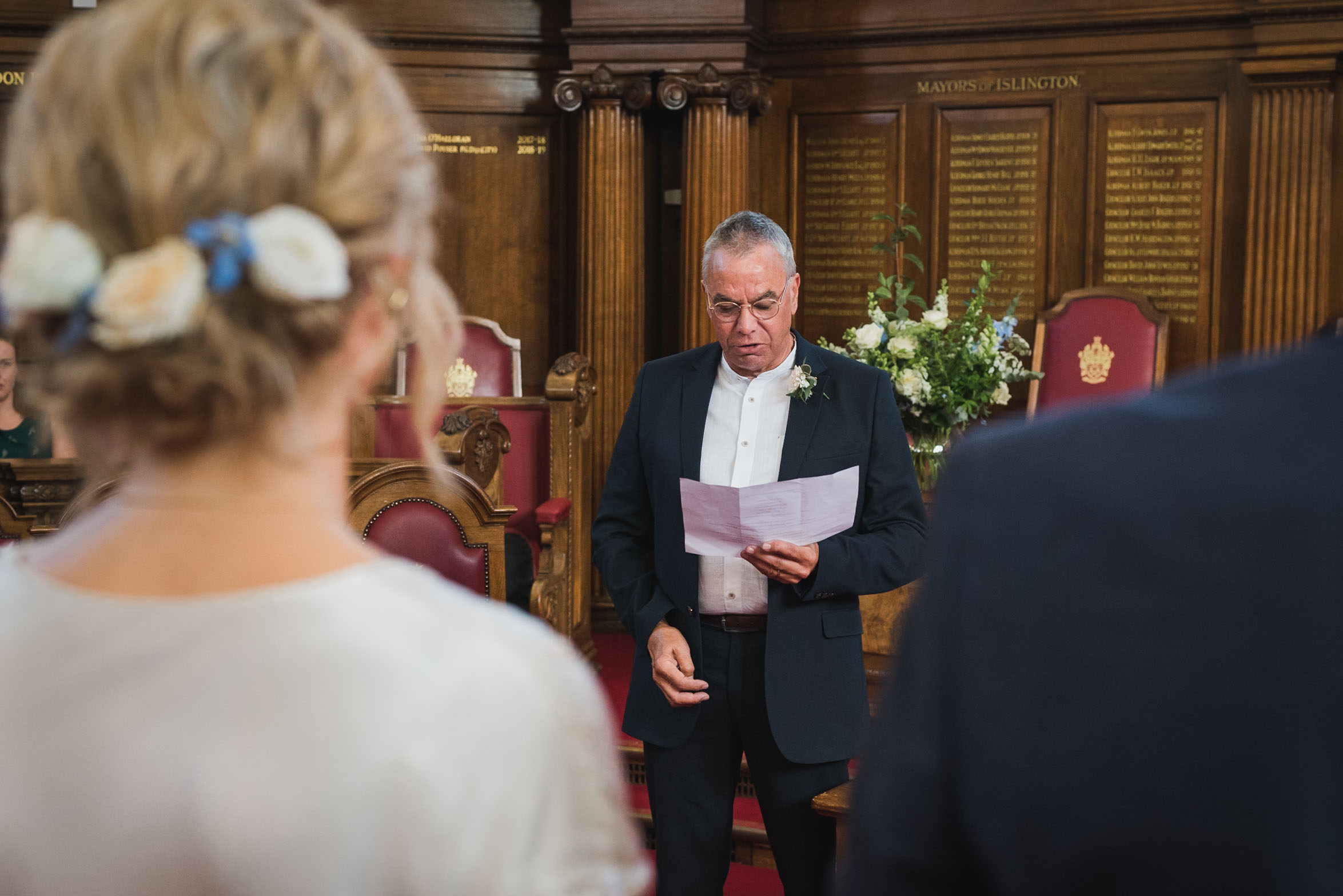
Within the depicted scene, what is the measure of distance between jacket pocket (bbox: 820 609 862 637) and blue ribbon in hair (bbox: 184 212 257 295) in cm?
187

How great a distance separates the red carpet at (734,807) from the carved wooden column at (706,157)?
70.5 inches

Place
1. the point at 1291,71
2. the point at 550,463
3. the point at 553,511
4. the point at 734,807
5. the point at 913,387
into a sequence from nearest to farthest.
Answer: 1. the point at 734,807
2. the point at 913,387
3. the point at 553,511
4. the point at 550,463
5. the point at 1291,71

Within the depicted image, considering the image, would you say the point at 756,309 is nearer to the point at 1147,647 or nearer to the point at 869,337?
the point at 869,337

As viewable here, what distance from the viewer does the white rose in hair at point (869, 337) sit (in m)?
4.24

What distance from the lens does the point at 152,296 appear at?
0.76 meters

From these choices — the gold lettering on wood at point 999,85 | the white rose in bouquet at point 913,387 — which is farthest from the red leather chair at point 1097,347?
the white rose in bouquet at point 913,387

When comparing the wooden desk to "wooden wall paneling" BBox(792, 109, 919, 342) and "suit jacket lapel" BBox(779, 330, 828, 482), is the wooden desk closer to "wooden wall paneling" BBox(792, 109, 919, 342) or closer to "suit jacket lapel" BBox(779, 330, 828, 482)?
"suit jacket lapel" BBox(779, 330, 828, 482)

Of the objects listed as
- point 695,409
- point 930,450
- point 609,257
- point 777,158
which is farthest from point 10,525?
point 777,158

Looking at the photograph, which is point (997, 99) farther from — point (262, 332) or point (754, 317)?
point (262, 332)

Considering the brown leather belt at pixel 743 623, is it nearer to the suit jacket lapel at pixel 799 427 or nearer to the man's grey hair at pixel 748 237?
the suit jacket lapel at pixel 799 427

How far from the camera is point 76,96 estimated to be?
0.80 metres

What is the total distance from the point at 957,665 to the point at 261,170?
1.70 feet

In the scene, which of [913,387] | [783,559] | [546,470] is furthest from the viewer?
[546,470]

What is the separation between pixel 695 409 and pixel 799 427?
233mm
